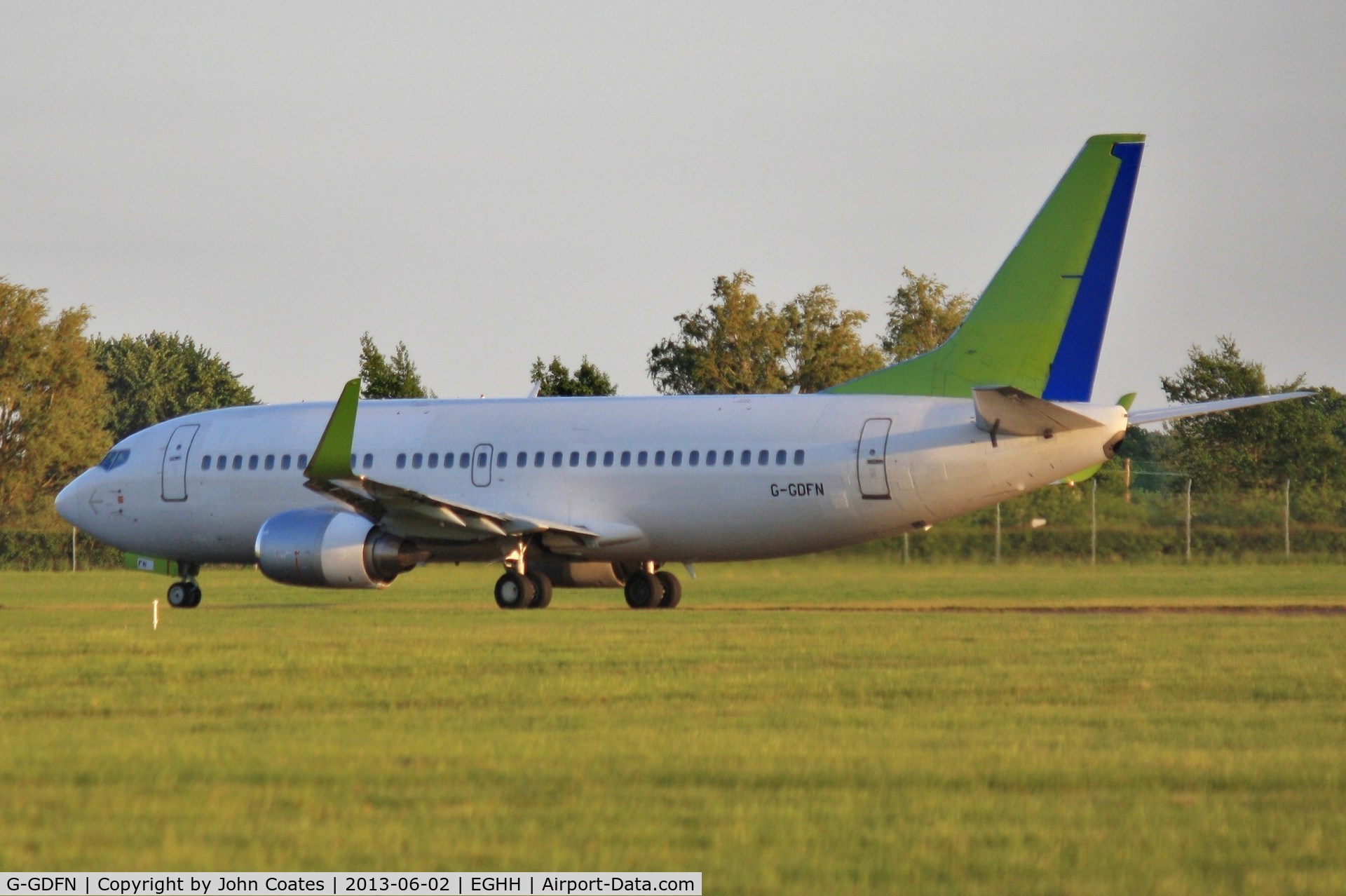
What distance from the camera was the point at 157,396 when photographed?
9288 cm

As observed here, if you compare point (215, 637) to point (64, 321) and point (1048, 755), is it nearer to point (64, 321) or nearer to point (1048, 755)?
point (1048, 755)

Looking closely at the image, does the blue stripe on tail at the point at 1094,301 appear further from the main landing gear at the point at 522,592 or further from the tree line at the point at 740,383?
the tree line at the point at 740,383

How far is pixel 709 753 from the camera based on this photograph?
10.9 metres

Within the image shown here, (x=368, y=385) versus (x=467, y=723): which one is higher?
(x=368, y=385)

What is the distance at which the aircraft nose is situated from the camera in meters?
34.7

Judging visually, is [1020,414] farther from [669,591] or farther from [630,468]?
[669,591]

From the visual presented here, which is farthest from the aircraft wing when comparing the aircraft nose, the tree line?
the tree line

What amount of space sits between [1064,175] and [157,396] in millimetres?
72214

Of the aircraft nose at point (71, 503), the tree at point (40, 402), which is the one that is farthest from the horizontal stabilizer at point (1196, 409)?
the tree at point (40, 402)

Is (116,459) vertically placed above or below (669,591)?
above

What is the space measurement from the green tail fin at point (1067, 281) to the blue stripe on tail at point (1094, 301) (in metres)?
0.01

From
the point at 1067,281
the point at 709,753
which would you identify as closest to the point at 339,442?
the point at 1067,281

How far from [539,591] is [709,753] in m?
18.8

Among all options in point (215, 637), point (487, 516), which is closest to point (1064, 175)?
point (487, 516)
